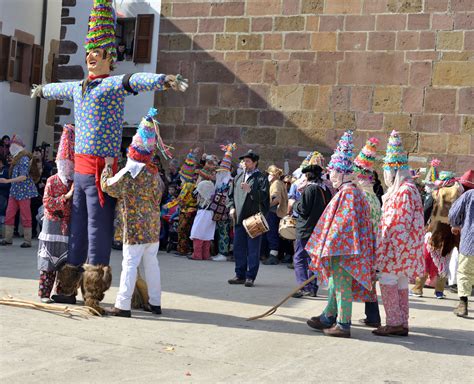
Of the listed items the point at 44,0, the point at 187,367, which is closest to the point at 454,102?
the point at 187,367

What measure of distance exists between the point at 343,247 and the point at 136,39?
11.6 meters

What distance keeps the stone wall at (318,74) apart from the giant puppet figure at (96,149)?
8.33 metres

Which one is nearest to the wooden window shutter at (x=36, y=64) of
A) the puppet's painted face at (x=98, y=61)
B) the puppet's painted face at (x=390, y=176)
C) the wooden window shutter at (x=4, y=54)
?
the wooden window shutter at (x=4, y=54)

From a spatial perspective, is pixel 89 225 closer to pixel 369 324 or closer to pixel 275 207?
pixel 369 324

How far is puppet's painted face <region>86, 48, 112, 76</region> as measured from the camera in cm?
810

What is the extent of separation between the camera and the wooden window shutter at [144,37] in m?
17.8

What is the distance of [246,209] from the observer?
10.8 m

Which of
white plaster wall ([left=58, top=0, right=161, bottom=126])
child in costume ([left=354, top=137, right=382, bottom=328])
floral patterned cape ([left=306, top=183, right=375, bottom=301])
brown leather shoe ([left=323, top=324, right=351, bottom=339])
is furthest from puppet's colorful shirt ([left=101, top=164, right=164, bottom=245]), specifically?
white plaster wall ([left=58, top=0, right=161, bottom=126])

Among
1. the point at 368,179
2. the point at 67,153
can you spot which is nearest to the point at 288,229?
the point at 368,179

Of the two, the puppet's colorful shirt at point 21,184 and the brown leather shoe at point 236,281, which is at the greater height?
the puppet's colorful shirt at point 21,184

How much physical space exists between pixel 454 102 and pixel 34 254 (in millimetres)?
7635

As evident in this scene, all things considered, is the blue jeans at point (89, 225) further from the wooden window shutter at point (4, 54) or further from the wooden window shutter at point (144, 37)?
the wooden window shutter at point (4, 54)

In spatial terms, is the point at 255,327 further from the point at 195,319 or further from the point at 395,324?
the point at 395,324

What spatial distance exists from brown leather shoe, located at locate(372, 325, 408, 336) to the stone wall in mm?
7780
